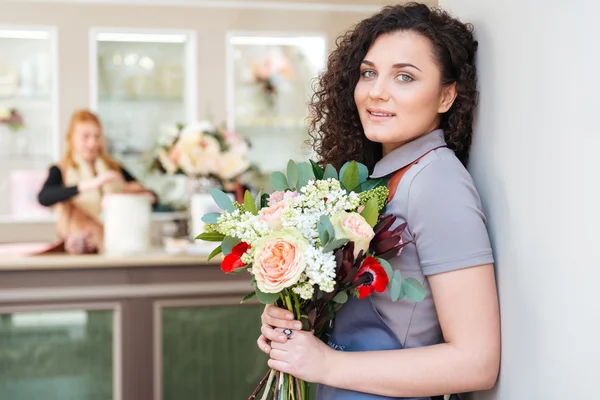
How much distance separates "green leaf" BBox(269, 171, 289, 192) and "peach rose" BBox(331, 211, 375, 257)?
194 millimetres

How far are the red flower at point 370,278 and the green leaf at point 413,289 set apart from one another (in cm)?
4

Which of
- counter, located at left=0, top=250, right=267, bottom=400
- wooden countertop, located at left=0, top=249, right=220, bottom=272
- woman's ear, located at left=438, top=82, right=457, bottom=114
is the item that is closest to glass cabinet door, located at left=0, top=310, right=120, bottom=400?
counter, located at left=0, top=250, right=267, bottom=400

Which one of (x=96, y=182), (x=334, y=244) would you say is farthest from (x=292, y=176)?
(x=96, y=182)

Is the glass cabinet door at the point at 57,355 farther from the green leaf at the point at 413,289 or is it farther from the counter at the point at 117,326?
the green leaf at the point at 413,289

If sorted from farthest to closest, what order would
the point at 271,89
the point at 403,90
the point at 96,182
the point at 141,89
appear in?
the point at 271,89
the point at 141,89
the point at 96,182
the point at 403,90

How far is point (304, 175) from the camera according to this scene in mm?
1282

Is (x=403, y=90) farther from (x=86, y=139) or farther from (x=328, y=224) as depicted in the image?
(x=86, y=139)

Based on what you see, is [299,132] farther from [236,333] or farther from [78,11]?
[236,333]

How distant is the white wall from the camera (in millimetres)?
897

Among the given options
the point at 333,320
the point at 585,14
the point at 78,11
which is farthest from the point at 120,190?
the point at 585,14

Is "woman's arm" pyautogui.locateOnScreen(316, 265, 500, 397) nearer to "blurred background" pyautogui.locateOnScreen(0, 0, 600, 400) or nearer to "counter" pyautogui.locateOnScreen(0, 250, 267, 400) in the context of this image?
"blurred background" pyautogui.locateOnScreen(0, 0, 600, 400)

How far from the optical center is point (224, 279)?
283 centimetres

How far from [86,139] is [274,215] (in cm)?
331

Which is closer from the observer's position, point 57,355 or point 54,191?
point 57,355
